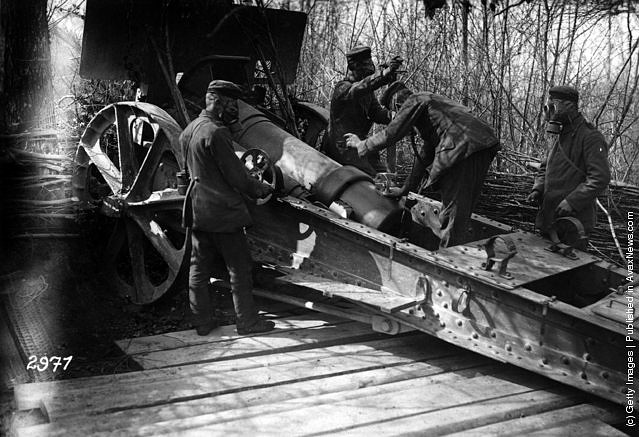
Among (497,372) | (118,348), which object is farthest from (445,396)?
(118,348)

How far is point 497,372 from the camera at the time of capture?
442cm

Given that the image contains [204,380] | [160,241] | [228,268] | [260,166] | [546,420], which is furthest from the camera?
[160,241]

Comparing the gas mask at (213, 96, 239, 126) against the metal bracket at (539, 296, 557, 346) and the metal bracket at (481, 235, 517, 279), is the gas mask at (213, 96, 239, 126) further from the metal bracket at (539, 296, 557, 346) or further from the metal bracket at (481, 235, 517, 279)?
the metal bracket at (539, 296, 557, 346)

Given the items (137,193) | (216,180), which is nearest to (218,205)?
(216,180)

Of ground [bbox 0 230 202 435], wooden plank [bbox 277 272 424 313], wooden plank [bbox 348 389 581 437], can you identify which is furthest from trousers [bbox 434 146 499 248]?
ground [bbox 0 230 202 435]

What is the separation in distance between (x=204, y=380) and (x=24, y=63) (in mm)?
3655

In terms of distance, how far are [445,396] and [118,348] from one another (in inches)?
92.5

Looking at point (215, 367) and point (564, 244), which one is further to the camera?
point (564, 244)

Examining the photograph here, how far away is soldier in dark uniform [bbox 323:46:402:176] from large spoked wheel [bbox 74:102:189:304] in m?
1.49

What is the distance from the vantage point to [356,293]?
4.68 metres

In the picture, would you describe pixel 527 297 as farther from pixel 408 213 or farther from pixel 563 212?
pixel 408 213

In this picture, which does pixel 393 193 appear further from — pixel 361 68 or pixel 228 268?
pixel 361 68

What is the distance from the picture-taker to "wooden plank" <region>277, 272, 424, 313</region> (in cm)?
445

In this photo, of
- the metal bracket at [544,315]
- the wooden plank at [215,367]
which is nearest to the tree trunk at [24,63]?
the wooden plank at [215,367]
